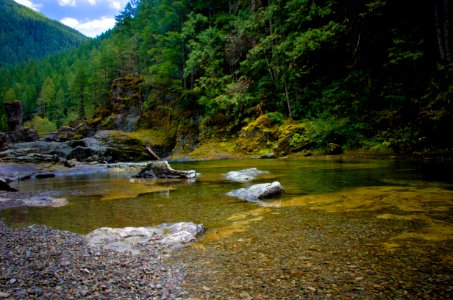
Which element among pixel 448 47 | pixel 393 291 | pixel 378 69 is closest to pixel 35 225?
pixel 393 291

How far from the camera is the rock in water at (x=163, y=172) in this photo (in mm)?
13282

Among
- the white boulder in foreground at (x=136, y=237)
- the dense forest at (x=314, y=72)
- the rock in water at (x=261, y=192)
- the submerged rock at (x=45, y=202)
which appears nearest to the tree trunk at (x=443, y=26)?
the dense forest at (x=314, y=72)

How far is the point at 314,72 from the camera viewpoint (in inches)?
1038

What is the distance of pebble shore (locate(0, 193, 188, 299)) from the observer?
3037mm

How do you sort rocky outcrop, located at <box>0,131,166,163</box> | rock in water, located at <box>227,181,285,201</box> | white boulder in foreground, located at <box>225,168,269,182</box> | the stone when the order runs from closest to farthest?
rock in water, located at <box>227,181,285,201</box>, white boulder in foreground, located at <box>225,168,269,182</box>, the stone, rocky outcrop, located at <box>0,131,166,163</box>

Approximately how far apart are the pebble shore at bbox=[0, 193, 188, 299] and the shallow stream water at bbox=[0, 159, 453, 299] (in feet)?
1.17

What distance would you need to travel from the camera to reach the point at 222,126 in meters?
28.9

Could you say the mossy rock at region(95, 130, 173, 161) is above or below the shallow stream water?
above

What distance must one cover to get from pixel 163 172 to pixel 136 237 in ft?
29.9

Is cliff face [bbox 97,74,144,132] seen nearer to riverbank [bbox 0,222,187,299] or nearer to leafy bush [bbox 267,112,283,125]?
leafy bush [bbox 267,112,283,125]

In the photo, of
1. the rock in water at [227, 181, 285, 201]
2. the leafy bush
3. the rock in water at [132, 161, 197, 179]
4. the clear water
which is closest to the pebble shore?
the clear water

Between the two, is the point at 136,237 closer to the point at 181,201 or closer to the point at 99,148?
the point at 181,201

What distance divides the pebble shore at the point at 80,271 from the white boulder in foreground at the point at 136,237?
16 cm

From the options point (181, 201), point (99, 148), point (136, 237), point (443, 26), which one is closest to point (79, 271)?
point (136, 237)
